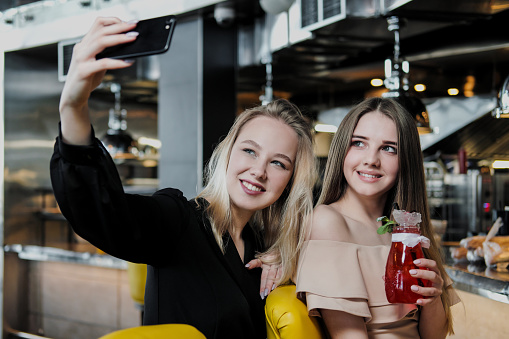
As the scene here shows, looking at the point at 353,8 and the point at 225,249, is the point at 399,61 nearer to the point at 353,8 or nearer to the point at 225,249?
the point at 353,8

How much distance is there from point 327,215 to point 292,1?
2676 mm

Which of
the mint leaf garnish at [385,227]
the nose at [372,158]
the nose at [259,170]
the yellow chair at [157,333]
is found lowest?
the yellow chair at [157,333]

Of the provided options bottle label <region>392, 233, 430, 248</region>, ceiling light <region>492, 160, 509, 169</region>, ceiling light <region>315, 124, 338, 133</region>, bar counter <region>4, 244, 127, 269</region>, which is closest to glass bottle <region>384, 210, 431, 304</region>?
bottle label <region>392, 233, 430, 248</region>

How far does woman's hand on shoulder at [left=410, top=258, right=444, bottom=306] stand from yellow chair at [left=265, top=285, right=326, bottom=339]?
305mm

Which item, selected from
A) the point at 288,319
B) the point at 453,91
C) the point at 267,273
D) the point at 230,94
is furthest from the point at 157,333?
the point at 453,91

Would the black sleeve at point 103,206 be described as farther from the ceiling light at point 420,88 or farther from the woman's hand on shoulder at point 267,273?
the ceiling light at point 420,88

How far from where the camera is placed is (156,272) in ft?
4.94

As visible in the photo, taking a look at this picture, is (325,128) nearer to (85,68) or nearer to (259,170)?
(259,170)

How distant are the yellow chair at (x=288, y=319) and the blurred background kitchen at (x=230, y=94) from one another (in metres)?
1.54

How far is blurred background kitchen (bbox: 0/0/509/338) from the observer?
12.2 feet

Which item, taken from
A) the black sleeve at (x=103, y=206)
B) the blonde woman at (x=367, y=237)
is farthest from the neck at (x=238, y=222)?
the black sleeve at (x=103, y=206)

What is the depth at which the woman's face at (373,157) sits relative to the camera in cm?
172

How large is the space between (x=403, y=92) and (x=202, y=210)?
210 cm

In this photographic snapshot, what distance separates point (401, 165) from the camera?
69.0 inches
